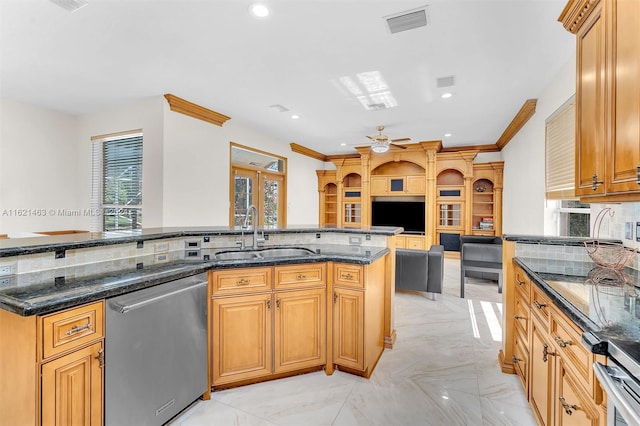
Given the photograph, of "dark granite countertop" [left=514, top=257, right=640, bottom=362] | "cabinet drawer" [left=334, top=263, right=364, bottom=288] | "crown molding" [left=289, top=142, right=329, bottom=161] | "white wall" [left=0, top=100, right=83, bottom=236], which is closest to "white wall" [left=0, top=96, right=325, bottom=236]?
"white wall" [left=0, top=100, right=83, bottom=236]

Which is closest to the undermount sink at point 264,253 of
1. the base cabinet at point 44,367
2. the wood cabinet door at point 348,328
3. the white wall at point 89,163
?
the wood cabinet door at point 348,328

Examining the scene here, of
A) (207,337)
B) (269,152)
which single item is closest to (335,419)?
(207,337)

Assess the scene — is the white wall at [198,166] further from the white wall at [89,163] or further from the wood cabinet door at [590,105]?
the wood cabinet door at [590,105]

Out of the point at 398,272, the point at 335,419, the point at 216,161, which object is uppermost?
the point at 216,161

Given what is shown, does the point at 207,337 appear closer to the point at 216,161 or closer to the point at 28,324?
the point at 28,324

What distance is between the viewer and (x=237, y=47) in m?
2.79

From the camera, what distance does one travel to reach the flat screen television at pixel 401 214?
24.5 ft

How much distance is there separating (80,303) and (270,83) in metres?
3.04

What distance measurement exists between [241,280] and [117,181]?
12.4 ft

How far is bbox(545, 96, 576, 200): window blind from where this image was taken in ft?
9.46

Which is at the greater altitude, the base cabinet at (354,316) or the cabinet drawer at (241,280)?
the cabinet drawer at (241,280)

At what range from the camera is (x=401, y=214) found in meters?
7.66

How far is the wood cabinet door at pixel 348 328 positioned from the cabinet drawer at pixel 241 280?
1.83ft

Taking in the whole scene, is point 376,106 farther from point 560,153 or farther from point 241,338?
point 241,338
